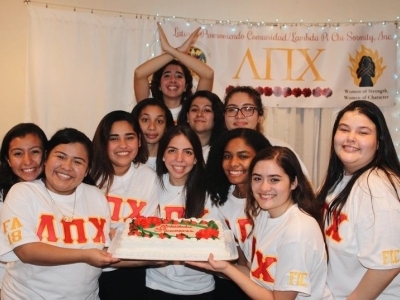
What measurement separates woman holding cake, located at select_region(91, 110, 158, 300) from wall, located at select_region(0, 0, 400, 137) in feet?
7.46

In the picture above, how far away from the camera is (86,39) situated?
4.91 m

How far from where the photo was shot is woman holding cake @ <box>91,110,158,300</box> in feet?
9.91

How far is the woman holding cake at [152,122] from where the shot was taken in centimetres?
354

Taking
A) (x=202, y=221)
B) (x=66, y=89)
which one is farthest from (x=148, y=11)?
(x=202, y=221)

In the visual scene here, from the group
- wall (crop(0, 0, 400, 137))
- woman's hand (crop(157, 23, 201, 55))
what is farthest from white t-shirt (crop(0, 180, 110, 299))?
wall (crop(0, 0, 400, 137))

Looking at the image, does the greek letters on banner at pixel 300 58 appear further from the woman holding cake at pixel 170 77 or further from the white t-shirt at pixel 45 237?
the white t-shirt at pixel 45 237

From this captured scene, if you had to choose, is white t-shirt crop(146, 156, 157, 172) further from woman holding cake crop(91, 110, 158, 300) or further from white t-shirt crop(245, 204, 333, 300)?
white t-shirt crop(245, 204, 333, 300)

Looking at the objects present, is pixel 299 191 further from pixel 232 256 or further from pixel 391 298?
pixel 391 298

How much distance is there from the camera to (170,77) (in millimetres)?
4195

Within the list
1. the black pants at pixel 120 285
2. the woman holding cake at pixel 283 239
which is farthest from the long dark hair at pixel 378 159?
the black pants at pixel 120 285

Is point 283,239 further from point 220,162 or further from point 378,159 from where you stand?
point 220,162

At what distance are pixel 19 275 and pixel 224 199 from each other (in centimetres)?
138

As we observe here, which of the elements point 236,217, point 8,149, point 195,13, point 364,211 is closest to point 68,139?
point 8,149

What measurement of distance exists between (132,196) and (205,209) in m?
0.52
